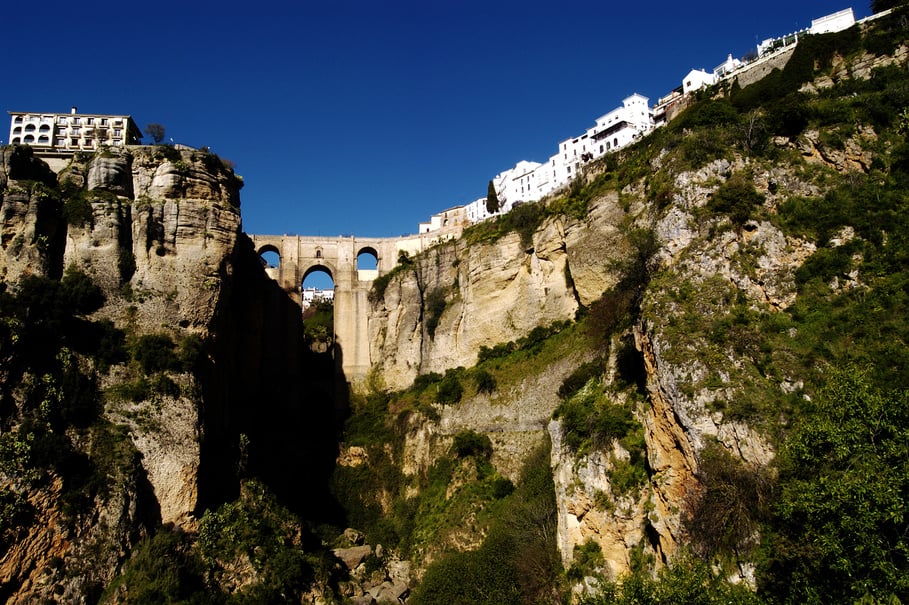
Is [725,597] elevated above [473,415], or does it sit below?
below

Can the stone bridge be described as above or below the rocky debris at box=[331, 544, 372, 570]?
above

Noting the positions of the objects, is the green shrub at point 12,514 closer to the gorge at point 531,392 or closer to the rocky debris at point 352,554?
the gorge at point 531,392

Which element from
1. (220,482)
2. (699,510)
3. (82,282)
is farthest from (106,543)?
(699,510)

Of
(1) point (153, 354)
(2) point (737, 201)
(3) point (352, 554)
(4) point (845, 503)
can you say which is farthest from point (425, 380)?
(4) point (845, 503)

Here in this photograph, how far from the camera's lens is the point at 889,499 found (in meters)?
Result: 15.0

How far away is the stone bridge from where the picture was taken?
58.3 meters

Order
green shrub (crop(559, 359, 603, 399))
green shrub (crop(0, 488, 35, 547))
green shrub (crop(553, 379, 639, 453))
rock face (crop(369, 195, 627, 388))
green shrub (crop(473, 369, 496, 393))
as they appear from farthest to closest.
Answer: green shrub (crop(473, 369, 496, 393)), rock face (crop(369, 195, 627, 388)), green shrub (crop(559, 359, 603, 399)), green shrub (crop(0, 488, 35, 547)), green shrub (crop(553, 379, 639, 453))

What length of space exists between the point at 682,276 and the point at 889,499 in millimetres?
11908

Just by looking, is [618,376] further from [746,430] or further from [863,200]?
[863,200]

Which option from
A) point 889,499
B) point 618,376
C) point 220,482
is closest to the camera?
point 889,499

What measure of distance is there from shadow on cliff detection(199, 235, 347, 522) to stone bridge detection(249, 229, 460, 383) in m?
2.04

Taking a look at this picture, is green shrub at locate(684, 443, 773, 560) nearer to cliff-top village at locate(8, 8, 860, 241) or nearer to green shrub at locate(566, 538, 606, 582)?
green shrub at locate(566, 538, 606, 582)

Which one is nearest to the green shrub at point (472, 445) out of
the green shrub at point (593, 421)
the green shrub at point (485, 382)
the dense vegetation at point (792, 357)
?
the green shrub at point (485, 382)

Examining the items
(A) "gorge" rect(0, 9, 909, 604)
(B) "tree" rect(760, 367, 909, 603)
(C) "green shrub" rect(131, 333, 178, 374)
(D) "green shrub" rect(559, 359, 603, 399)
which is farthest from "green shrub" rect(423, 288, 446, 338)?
(B) "tree" rect(760, 367, 909, 603)
